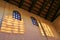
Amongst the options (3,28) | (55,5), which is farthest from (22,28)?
(55,5)

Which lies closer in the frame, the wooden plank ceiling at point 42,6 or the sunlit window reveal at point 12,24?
the sunlit window reveal at point 12,24

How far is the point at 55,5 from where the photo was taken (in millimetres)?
7137

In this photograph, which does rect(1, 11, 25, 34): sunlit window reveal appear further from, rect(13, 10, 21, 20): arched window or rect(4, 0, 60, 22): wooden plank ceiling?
rect(4, 0, 60, 22): wooden plank ceiling

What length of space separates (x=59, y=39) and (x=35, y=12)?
7.37 ft

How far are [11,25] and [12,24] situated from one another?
0.35 ft

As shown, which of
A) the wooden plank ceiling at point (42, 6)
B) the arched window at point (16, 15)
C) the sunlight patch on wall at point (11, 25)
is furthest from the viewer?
the wooden plank ceiling at point (42, 6)

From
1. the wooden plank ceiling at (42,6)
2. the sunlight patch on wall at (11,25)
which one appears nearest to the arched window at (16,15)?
the sunlight patch on wall at (11,25)

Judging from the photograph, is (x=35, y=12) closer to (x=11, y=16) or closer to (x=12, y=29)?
(x=11, y=16)

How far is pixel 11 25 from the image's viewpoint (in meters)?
4.82

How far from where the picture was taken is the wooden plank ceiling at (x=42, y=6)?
637 cm

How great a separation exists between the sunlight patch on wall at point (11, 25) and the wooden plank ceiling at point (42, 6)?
4.59 ft

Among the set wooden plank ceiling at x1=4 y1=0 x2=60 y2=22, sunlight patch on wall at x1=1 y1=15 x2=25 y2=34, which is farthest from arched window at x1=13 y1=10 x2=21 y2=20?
wooden plank ceiling at x1=4 y1=0 x2=60 y2=22

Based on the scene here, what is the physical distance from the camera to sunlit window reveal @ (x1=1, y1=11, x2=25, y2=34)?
4.55 m

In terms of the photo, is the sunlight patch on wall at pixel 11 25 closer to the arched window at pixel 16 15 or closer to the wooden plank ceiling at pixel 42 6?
the arched window at pixel 16 15
